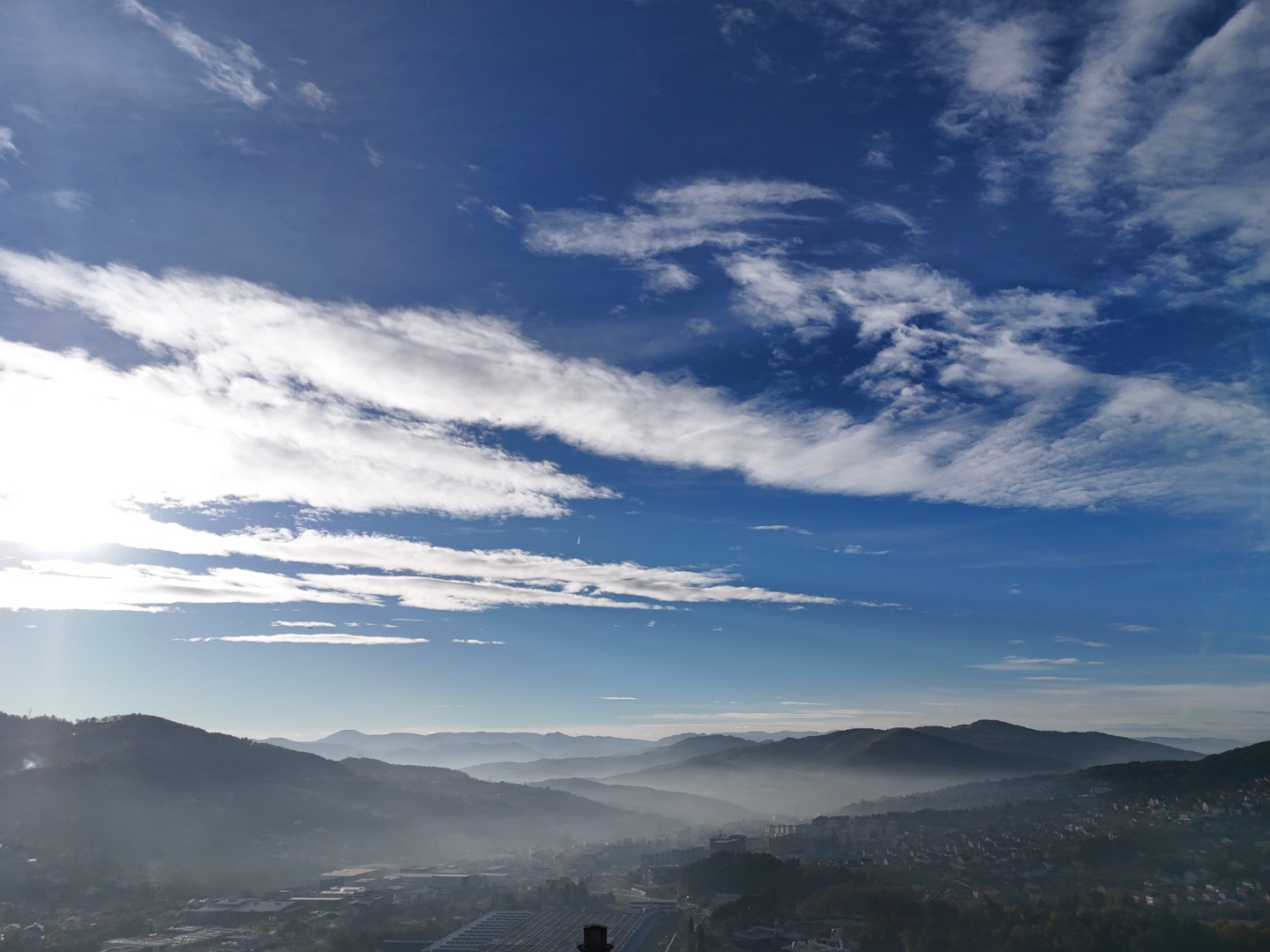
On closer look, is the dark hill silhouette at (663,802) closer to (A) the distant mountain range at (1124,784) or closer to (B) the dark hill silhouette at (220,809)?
(A) the distant mountain range at (1124,784)

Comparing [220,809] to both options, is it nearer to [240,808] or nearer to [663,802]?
[240,808]

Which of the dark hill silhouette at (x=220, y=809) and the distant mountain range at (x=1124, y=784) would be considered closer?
the dark hill silhouette at (x=220, y=809)

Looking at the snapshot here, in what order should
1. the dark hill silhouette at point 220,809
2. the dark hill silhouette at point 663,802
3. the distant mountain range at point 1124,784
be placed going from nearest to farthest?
the dark hill silhouette at point 220,809, the distant mountain range at point 1124,784, the dark hill silhouette at point 663,802

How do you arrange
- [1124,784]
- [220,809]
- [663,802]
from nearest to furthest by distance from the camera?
[220,809] → [1124,784] → [663,802]

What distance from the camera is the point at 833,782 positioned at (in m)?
174

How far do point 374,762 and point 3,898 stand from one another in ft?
337

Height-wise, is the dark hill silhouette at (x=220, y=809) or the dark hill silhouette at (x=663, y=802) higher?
the dark hill silhouette at (x=220, y=809)

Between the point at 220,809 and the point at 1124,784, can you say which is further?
the point at 1124,784

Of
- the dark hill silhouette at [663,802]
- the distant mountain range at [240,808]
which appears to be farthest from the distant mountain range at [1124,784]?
the dark hill silhouette at [663,802]

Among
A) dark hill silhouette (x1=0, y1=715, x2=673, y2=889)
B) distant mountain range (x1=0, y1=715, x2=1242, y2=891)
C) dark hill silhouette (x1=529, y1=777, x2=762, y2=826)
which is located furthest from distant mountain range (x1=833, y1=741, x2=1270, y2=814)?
dark hill silhouette (x1=0, y1=715, x2=673, y2=889)

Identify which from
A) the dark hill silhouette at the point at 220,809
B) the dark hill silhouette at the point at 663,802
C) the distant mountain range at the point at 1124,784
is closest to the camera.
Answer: the dark hill silhouette at the point at 220,809

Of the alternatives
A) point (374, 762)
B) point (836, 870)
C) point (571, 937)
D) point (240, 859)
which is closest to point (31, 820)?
point (240, 859)

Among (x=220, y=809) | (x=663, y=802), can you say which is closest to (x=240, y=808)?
(x=220, y=809)

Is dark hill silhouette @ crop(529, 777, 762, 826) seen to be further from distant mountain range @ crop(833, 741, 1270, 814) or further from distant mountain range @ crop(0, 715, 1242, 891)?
distant mountain range @ crop(833, 741, 1270, 814)
